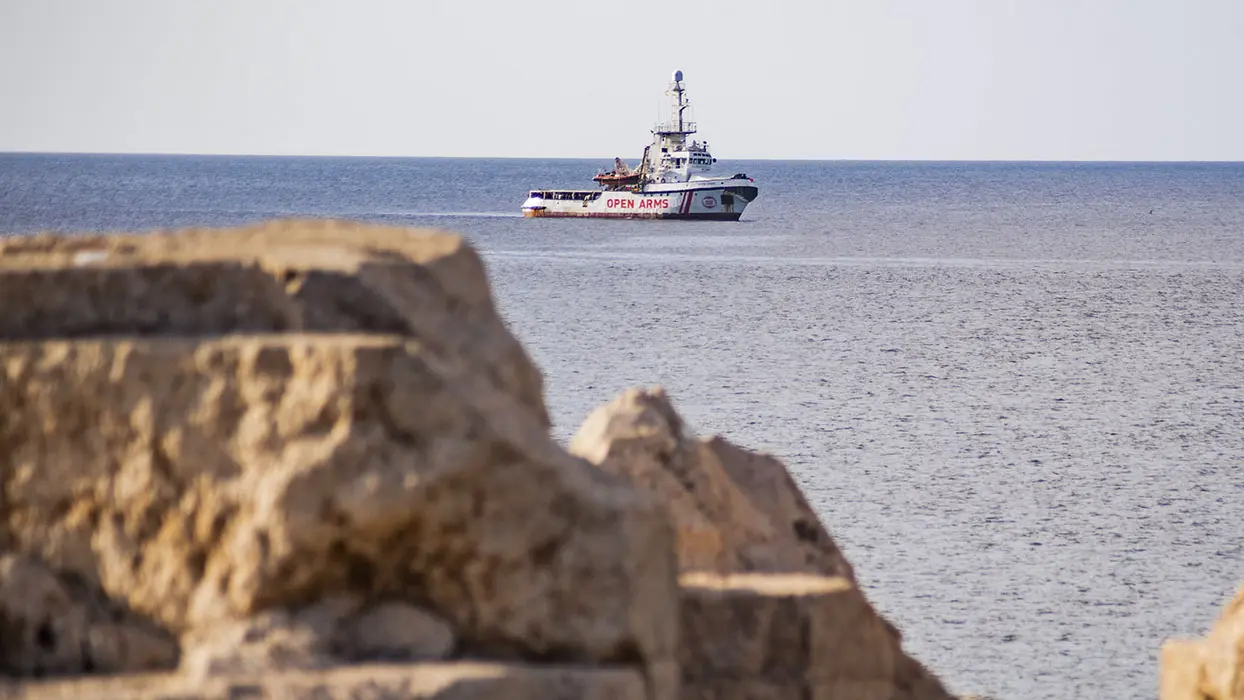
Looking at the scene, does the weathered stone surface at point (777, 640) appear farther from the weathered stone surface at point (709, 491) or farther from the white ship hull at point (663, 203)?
the white ship hull at point (663, 203)

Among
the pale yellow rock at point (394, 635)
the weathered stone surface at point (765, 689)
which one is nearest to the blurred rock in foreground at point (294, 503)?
the pale yellow rock at point (394, 635)

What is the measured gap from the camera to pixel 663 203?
90000mm

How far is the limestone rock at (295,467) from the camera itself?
4.49 m

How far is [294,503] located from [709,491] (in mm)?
3201

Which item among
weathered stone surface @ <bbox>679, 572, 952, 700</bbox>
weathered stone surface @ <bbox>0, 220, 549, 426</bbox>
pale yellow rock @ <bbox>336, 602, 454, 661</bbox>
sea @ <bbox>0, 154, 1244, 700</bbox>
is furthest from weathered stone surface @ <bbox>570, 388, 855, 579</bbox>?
sea @ <bbox>0, 154, 1244, 700</bbox>

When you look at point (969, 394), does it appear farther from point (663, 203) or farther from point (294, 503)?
point (663, 203)

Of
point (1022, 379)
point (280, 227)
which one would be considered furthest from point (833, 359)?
point (280, 227)

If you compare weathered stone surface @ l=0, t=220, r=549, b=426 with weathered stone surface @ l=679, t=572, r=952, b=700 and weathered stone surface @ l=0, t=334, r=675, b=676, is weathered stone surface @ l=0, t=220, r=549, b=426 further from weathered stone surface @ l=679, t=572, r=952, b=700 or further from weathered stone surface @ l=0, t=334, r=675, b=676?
weathered stone surface @ l=679, t=572, r=952, b=700

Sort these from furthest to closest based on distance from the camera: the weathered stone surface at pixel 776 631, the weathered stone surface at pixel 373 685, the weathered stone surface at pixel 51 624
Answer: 1. the weathered stone surface at pixel 776 631
2. the weathered stone surface at pixel 51 624
3. the weathered stone surface at pixel 373 685

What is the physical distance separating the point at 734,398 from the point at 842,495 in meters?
7.95

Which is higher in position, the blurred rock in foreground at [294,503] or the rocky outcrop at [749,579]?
the blurred rock in foreground at [294,503]

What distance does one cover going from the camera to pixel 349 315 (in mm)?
4684

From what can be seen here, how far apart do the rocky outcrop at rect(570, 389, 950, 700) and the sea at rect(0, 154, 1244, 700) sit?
6.88 meters

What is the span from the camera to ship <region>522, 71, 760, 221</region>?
89.4m
